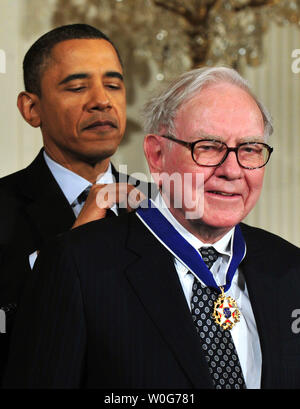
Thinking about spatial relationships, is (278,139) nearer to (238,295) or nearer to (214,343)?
(238,295)

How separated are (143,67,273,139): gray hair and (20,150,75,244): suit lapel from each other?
1.21 feet

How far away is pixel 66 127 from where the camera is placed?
1.63 metres

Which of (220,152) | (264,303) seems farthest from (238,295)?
(220,152)

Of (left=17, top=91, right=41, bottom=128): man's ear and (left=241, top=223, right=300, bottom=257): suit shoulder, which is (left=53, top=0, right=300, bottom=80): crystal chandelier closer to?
(left=17, top=91, right=41, bottom=128): man's ear

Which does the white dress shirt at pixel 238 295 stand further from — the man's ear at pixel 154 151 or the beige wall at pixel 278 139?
the beige wall at pixel 278 139

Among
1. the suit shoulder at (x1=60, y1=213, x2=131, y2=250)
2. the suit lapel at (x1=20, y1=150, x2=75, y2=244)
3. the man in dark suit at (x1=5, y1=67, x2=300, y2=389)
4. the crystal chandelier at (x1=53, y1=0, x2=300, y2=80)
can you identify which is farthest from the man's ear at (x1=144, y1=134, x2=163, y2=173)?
the crystal chandelier at (x1=53, y1=0, x2=300, y2=80)

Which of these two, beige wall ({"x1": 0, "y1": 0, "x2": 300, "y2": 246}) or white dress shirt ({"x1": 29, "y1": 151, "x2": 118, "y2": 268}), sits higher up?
beige wall ({"x1": 0, "y1": 0, "x2": 300, "y2": 246})

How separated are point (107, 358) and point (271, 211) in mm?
2553

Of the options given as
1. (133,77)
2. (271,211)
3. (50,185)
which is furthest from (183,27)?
(50,185)

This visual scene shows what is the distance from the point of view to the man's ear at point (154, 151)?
1334 mm

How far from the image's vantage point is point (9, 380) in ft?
3.97

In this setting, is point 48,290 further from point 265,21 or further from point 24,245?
point 265,21

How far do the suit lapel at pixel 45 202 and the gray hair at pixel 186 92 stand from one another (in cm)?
37

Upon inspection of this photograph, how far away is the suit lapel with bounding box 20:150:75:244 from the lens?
1.58m
